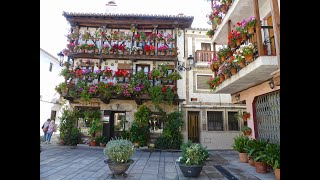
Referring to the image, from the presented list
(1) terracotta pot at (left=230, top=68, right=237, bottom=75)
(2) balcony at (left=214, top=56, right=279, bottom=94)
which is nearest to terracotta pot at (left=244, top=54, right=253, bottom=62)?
(2) balcony at (left=214, top=56, right=279, bottom=94)

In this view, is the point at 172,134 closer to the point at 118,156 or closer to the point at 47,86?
the point at 118,156

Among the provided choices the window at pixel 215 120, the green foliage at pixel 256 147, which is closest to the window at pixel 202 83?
the window at pixel 215 120

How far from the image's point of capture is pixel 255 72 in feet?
23.6

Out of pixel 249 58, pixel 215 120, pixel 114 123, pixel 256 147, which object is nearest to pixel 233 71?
pixel 249 58

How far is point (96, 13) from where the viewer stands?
1697cm

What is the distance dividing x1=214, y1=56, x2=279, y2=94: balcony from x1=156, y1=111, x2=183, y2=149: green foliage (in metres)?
6.00

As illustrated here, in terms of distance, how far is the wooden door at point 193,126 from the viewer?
16.3m

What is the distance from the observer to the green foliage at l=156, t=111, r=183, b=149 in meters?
14.9

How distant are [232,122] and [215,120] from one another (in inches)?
51.0

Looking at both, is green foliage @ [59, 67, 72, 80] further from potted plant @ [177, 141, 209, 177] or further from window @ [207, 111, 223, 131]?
potted plant @ [177, 141, 209, 177]

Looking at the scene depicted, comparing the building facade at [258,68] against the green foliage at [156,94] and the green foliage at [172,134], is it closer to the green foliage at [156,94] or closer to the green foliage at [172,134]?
the green foliage at [156,94]
